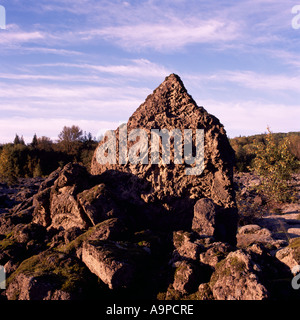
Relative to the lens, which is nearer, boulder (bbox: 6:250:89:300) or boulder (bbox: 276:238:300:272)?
boulder (bbox: 6:250:89:300)

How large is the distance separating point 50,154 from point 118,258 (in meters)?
42.8

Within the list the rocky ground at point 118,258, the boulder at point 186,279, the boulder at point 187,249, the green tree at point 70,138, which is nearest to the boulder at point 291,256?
the rocky ground at point 118,258

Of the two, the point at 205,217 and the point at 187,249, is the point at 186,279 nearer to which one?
the point at 187,249

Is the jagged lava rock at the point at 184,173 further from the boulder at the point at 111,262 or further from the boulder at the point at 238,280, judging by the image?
the boulder at the point at 238,280

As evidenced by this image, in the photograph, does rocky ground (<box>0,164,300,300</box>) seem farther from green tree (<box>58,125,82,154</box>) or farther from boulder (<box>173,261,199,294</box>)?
green tree (<box>58,125,82,154</box>)

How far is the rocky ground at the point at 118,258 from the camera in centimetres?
540

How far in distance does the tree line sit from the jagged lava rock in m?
28.8

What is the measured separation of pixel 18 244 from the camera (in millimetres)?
7672

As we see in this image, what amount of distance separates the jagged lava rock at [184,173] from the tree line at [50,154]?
1135 inches

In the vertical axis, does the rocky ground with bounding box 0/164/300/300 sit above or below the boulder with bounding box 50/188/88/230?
below

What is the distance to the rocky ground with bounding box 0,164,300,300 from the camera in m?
5.40

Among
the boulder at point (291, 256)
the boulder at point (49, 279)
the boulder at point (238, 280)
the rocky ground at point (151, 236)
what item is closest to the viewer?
the boulder at point (238, 280)

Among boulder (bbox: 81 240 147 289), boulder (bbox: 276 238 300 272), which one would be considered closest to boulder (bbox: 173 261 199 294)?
boulder (bbox: 81 240 147 289)
